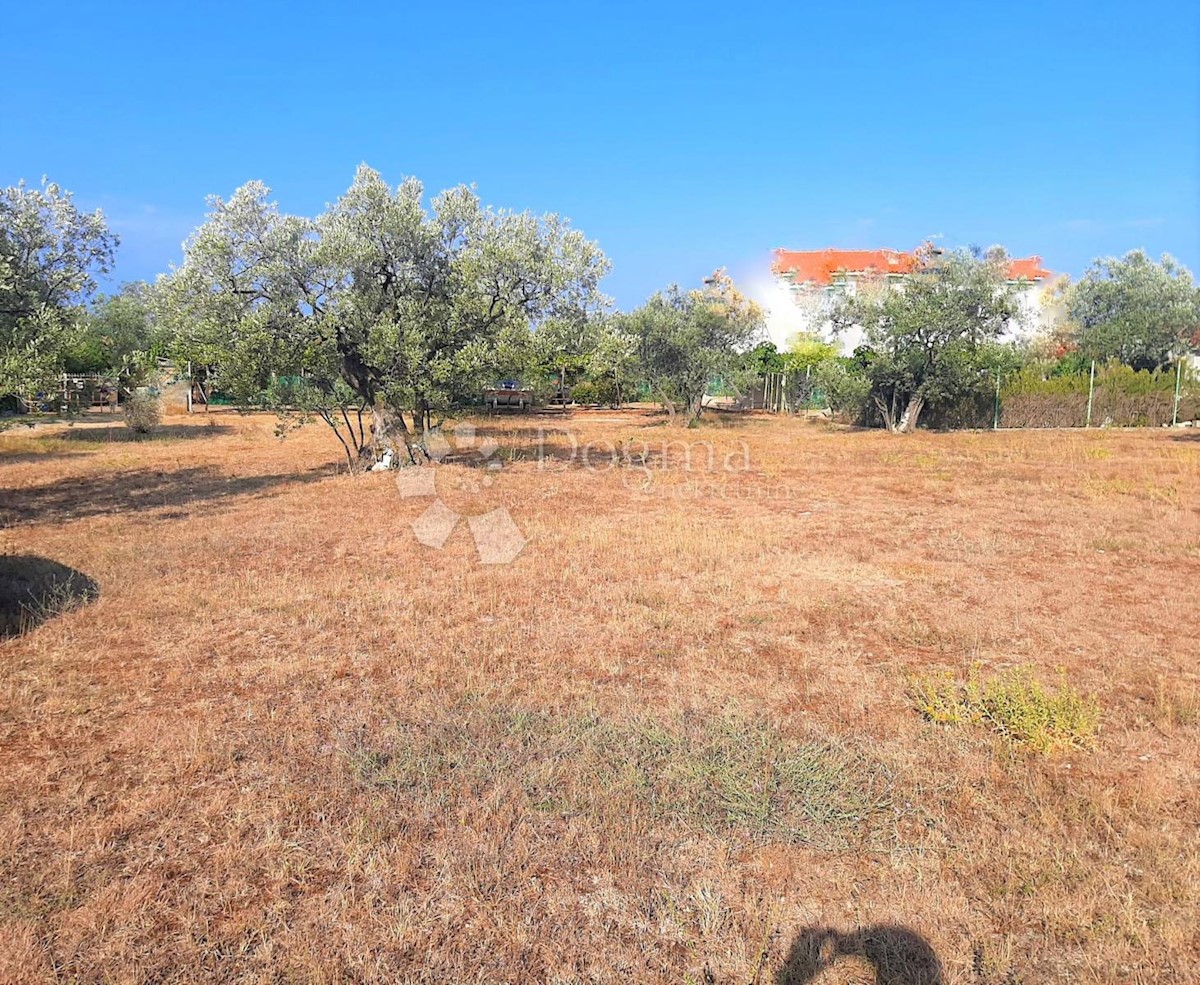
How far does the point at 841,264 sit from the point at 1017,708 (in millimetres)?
58806

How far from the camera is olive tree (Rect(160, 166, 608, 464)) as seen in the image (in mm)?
13070

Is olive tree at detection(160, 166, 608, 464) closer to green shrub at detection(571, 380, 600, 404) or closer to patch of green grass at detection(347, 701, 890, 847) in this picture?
patch of green grass at detection(347, 701, 890, 847)

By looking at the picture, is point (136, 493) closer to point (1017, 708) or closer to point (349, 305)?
point (349, 305)

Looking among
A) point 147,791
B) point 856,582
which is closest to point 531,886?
point 147,791

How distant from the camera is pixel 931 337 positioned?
2519 centimetres

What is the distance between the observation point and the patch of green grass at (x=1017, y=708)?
4.20 m

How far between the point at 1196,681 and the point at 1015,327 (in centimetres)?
4915

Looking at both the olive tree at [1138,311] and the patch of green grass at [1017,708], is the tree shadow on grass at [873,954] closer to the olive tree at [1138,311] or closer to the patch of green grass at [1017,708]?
the patch of green grass at [1017,708]

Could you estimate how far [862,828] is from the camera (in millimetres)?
3436

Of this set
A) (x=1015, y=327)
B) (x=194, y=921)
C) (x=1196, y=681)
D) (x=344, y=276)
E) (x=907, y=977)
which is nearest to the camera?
(x=907, y=977)

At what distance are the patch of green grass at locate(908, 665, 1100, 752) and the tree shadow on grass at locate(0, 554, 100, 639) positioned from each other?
700 centimetres

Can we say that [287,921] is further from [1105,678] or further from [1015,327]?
[1015,327]

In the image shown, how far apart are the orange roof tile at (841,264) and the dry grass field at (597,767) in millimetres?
50947

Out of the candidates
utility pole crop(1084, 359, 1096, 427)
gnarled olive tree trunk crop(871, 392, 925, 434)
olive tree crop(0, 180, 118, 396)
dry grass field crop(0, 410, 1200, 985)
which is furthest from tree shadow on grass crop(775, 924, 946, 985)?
utility pole crop(1084, 359, 1096, 427)
